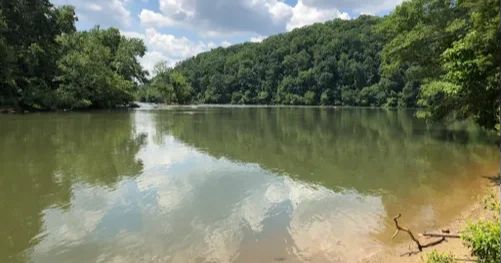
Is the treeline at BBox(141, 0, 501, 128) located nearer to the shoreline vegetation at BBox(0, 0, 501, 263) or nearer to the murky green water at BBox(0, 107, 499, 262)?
the shoreline vegetation at BBox(0, 0, 501, 263)

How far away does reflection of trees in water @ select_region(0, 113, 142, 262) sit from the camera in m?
9.83

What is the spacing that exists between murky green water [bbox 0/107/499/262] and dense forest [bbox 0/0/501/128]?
12.1 ft

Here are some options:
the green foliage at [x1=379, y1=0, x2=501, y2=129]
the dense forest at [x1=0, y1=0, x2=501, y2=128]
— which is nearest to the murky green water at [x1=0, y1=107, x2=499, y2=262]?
the green foliage at [x1=379, y1=0, x2=501, y2=129]

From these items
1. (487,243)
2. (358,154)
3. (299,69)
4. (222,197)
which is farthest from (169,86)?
(487,243)

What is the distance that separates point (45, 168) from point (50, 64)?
48.1 m

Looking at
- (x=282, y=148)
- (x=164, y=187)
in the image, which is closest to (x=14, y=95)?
(x=282, y=148)

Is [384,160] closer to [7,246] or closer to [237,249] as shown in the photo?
[237,249]

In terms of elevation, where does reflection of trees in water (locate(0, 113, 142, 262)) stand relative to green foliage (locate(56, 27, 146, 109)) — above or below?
below

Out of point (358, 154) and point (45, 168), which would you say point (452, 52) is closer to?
point (358, 154)

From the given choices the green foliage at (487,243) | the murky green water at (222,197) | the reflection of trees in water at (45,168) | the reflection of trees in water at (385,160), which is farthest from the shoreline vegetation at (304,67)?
the reflection of trees in water at (45,168)

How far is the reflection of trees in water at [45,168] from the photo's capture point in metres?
9.83

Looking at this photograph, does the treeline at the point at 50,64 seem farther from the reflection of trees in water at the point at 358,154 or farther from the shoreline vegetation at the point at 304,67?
the reflection of trees in water at the point at 358,154

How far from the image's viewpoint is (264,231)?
9.38 metres

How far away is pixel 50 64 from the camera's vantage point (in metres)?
59.4
